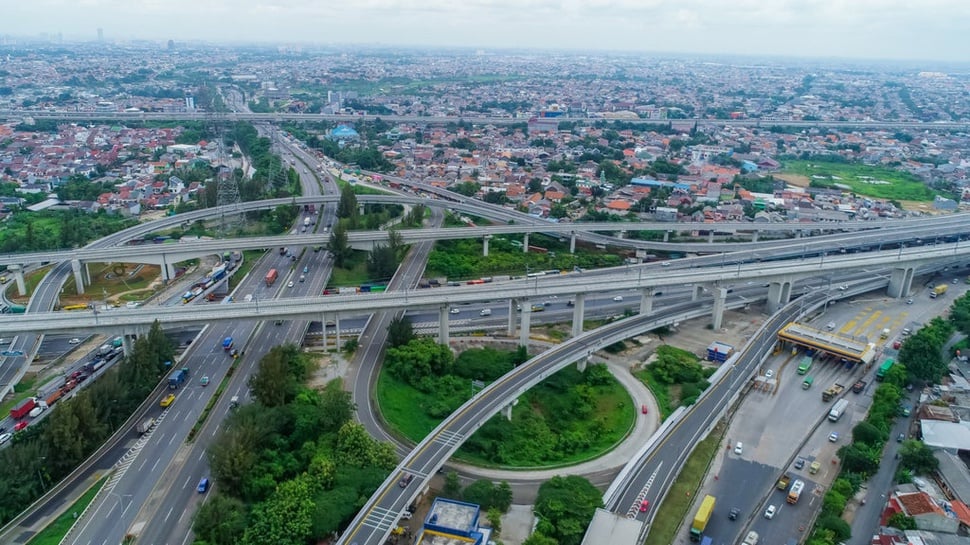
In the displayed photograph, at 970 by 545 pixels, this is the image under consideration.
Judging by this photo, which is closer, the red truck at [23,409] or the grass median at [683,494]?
the grass median at [683,494]

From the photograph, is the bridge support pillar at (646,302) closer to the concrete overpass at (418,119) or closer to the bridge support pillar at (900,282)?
the bridge support pillar at (900,282)

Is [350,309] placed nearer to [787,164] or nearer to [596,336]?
[596,336]

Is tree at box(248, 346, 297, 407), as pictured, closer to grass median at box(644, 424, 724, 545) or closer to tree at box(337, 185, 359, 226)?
grass median at box(644, 424, 724, 545)

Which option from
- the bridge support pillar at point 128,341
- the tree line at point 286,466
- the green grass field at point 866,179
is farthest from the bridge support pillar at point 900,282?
the bridge support pillar at point 128,341

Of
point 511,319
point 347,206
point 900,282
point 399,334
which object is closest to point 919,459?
point 511,319

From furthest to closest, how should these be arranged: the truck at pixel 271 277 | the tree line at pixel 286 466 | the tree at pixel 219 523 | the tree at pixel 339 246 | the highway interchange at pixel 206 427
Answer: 1. the tree at pixel 339 246
2. the truck at pixel 271 277
3. the highway interchange at pixel 206 427
4. the tree line at pixel 286 466
5. the tree at pixel 219 523

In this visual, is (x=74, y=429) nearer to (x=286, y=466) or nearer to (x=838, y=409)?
(x=286, y=466)
